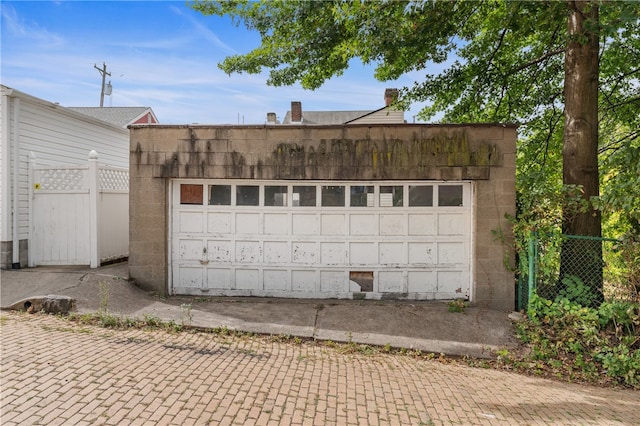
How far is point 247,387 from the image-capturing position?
3.68 metres

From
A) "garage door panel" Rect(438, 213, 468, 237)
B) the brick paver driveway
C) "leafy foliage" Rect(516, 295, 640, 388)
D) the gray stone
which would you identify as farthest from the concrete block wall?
the brick paver driveway

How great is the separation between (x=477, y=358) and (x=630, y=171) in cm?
350

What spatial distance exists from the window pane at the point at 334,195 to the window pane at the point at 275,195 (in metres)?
0.75

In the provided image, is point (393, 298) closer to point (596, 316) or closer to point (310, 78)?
point (596, 316)

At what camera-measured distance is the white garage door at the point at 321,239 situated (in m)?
6.85

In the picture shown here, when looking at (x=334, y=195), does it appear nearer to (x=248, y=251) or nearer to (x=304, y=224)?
(x=304, y=224)

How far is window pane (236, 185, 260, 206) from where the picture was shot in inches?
279

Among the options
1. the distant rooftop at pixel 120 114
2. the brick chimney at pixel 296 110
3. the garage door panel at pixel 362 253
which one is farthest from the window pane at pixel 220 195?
the brick chimney at pixel 296 110

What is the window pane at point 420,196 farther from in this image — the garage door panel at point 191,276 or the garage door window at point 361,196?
the garage door panel at point 191,276

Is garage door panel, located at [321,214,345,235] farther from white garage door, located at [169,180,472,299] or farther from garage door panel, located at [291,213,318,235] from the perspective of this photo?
garage door panel, located at [291,213,318,235]

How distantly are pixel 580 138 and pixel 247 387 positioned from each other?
633 cm

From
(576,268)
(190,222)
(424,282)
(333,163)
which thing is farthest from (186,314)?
(576,268)

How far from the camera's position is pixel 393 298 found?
22.7 ft

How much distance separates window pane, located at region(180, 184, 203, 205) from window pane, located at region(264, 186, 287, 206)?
125cm
